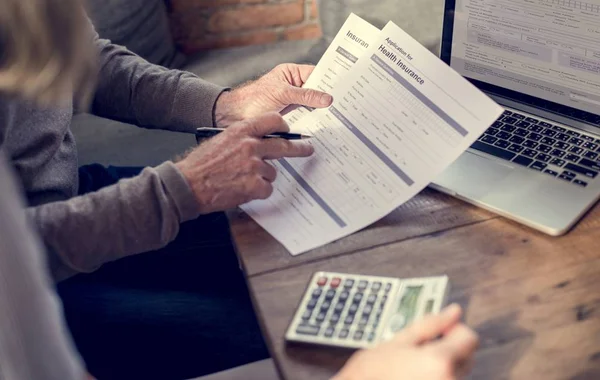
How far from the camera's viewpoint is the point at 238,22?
2.17m

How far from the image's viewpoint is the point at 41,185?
3.18 ft

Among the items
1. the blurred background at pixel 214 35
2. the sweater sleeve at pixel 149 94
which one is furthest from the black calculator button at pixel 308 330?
the blurred background at pixel 214 35

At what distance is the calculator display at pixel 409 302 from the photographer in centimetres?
69

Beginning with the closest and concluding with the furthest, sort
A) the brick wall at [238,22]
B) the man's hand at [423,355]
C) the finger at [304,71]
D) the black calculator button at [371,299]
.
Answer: the man's hand at [423,355], the black calculator button at [371,299], the finger at [304,71], the brick wall at [238,22]

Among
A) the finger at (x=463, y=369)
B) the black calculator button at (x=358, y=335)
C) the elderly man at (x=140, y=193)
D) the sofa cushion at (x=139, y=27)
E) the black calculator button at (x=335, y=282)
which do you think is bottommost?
the sofa cushion at (x=139, y=27)

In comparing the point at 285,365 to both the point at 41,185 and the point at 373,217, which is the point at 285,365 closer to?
the point at 373,217

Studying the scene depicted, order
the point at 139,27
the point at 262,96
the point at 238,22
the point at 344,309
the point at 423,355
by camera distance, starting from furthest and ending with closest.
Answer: the point at 238,22 → the point at 139,27 → the point at 262,96 → the point at 344,309 → the point at 423,355

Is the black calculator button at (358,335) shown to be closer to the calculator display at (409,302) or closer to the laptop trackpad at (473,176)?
the calculator display at (409,302)

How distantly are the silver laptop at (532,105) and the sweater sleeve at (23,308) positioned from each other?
18.8 inches

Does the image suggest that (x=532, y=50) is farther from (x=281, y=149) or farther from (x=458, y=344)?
(x=458, y=344)

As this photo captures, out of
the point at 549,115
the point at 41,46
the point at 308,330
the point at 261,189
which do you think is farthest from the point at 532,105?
the point at 41,46

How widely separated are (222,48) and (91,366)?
1383mm

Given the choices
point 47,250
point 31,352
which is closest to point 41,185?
point 47,250

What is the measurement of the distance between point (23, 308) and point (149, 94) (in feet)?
1.78
